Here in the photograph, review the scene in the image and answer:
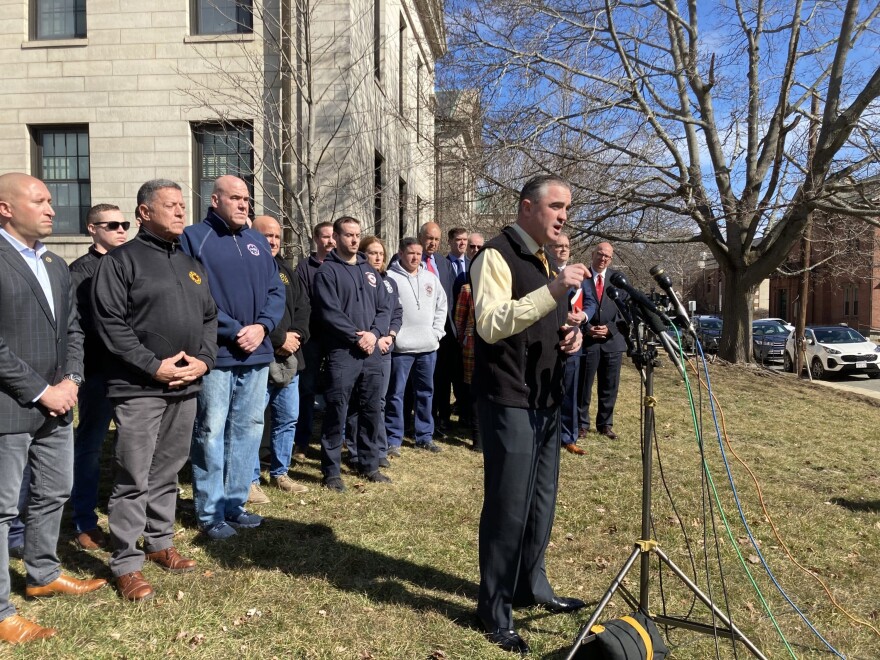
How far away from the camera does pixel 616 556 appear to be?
467 centimetres

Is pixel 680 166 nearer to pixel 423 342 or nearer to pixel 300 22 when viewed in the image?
pixel 300 22

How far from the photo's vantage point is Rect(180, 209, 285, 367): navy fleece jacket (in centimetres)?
457

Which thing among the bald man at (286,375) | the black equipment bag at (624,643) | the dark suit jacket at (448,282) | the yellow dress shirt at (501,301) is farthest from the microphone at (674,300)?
the dark suit jacket at (448,282)

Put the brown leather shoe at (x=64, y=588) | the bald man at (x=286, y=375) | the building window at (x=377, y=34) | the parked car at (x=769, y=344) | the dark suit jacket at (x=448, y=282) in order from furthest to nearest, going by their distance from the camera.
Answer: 1. the parked car at (x=769, y=344)
2. the building window at (x=377, y=34)
3. the dark suit jacket at (x=448, y=282)
4. the bald man at (x=286, y=375)
5. the brown leather shoe at (x=64, y=588)

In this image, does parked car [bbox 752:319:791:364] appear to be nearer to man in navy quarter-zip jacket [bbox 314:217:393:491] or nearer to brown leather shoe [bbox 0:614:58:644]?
man in navy quarter-zip jacket [bbox 314:217:393:491]

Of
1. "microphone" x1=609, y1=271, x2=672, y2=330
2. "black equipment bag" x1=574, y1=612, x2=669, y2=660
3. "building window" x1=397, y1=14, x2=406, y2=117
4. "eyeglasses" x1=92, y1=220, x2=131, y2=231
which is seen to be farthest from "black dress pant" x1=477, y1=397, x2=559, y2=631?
"building window" x1=397, y1=14, x2=406, y2=117

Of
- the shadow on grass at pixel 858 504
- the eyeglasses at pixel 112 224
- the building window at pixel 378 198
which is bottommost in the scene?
the shadow on grass at pixel 858 504

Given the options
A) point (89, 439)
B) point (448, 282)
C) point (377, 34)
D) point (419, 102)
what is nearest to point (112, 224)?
point (89, 439)

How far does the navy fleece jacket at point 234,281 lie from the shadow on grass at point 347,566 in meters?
1.23

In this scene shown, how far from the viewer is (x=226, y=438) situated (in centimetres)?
485

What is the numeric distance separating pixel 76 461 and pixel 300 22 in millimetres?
8156

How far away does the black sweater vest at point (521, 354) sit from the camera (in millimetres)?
3277

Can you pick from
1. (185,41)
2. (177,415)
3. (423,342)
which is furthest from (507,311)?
(185,41)

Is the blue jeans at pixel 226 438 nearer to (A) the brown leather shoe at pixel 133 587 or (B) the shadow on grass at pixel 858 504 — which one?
(A) the brown leather shoe at pixel 133 587
